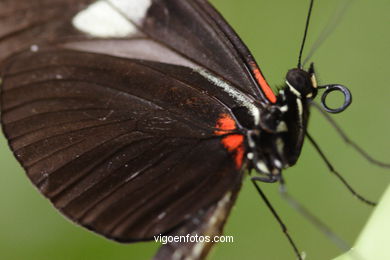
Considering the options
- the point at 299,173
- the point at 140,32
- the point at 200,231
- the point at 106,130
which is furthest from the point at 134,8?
the point at 299,173

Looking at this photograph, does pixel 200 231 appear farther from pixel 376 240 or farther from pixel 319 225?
pixel 376 240

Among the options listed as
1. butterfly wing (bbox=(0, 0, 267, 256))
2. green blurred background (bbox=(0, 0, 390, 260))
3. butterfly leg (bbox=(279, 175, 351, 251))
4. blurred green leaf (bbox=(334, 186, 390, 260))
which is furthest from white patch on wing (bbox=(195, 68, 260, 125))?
green blurred background (bbox=(0, 0, 390, 260))

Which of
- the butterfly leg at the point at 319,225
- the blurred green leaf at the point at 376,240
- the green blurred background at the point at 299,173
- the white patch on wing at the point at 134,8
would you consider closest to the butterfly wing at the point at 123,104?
the white patch on wing at the point at 134,8

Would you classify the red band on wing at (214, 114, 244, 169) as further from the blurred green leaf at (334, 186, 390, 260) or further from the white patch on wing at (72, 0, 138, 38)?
the blurred green leaf at (334, 186, 390, 260)

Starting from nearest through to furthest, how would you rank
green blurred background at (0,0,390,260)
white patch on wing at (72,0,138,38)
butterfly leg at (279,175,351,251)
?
1. butterfly leg at (279,175,351,251)
2. white patch on wing at (72,0,138,38)
3. green blurred background at (0,0,390,260)

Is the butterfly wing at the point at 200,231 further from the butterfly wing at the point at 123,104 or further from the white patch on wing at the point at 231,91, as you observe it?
the white patch on wing at the point at 231,91
